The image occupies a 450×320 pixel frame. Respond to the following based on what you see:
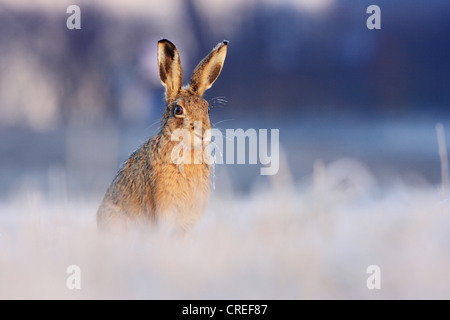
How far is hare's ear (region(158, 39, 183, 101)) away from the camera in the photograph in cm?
422

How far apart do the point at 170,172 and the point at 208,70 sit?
937 millimetres

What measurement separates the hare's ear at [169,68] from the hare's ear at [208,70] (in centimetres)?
13

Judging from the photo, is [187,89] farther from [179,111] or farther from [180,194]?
[180,194]

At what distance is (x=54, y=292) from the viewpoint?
2439mm

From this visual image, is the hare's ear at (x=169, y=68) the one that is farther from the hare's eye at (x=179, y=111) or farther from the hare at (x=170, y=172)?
the hare's eye at (x=179, y=111)

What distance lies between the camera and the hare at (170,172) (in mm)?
4199

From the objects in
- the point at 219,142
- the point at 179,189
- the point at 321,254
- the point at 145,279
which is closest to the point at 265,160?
the point at 219,142

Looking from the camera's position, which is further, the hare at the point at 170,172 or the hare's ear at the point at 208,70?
the hare's ear at the point at 208,70

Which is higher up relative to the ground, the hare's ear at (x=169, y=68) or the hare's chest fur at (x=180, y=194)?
the hare's ear at (x=169, y=68)

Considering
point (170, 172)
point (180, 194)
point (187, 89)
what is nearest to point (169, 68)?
point (187, 89)

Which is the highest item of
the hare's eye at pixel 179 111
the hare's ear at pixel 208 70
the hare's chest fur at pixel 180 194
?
the hare's ear at pixel 208 70

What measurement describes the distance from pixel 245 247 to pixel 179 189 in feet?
5.33

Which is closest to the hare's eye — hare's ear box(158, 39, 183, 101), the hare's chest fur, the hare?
the hare

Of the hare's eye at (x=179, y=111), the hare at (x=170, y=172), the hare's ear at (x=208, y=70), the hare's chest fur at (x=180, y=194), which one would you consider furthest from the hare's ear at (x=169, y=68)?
the hare's chest fur at (x=180, y=194)
